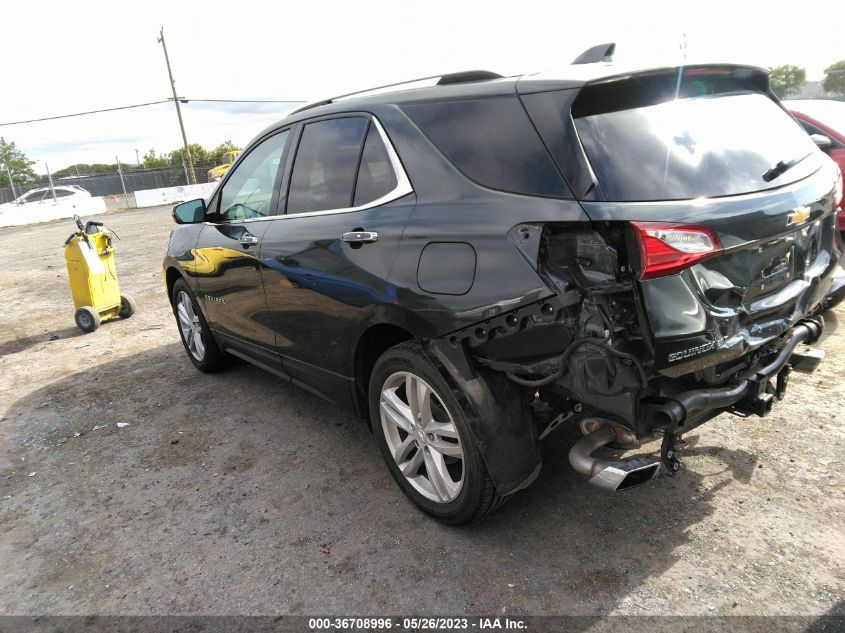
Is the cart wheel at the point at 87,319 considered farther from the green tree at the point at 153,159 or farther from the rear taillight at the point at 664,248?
the green tree at the point at 153,159

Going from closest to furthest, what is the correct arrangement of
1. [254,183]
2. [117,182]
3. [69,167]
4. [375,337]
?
[375,337]
[254,183]
[117,182]
[69,167]

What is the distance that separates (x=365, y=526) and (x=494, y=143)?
1866mm

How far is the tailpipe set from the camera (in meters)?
2.27

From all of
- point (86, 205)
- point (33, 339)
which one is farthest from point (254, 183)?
point (86, 205)

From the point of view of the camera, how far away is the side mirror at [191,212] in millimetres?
4516

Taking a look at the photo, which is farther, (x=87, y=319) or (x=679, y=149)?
(x=87, y=319)

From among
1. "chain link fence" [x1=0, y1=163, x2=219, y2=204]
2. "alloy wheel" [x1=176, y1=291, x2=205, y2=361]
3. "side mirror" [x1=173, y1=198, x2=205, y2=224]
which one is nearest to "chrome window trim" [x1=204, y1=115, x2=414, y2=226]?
"side mirror" [x1=173, y1=198, x2=205, y2=224]

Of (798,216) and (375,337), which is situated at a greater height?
(798,216)

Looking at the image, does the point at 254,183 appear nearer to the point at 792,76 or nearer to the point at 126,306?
the point at 126,306

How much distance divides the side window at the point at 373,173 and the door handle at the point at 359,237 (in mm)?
171

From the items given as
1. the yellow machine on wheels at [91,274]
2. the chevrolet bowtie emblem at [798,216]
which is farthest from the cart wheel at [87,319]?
the chevrolet bowtie emblem at [798,216]

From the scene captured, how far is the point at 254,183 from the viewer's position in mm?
4090

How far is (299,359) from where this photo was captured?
146 inches

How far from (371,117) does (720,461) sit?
2502 millimetres
